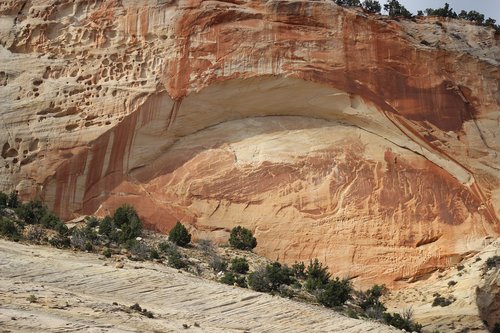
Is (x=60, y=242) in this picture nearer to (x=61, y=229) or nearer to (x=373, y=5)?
(x=61, y=229)

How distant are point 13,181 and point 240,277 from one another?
10025mm

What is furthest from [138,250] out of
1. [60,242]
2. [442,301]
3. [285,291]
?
[442,301]

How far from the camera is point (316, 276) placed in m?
30.2

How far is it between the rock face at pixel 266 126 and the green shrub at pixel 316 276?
148 cm

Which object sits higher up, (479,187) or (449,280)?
(479,187)

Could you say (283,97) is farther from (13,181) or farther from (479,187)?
(13,181)

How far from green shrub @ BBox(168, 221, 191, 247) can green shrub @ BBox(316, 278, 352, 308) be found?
4.98 metres

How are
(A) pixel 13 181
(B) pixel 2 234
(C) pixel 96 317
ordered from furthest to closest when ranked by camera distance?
(A) pixel 13 181
(B) pixel 2 234
(C) pixel 96 317

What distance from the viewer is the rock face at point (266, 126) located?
109 feet

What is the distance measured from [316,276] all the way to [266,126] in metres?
7.12

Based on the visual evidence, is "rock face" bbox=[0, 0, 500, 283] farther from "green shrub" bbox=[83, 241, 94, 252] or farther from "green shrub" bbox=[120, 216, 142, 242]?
"green shrub" bbox=[83, 241, 94, 252]

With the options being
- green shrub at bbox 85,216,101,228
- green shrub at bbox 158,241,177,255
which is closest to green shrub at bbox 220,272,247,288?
green shrub at bbox 158,241,177,255

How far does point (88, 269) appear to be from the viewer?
77.5 feet

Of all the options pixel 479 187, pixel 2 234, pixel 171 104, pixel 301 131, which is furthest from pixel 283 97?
pixel 2 234
